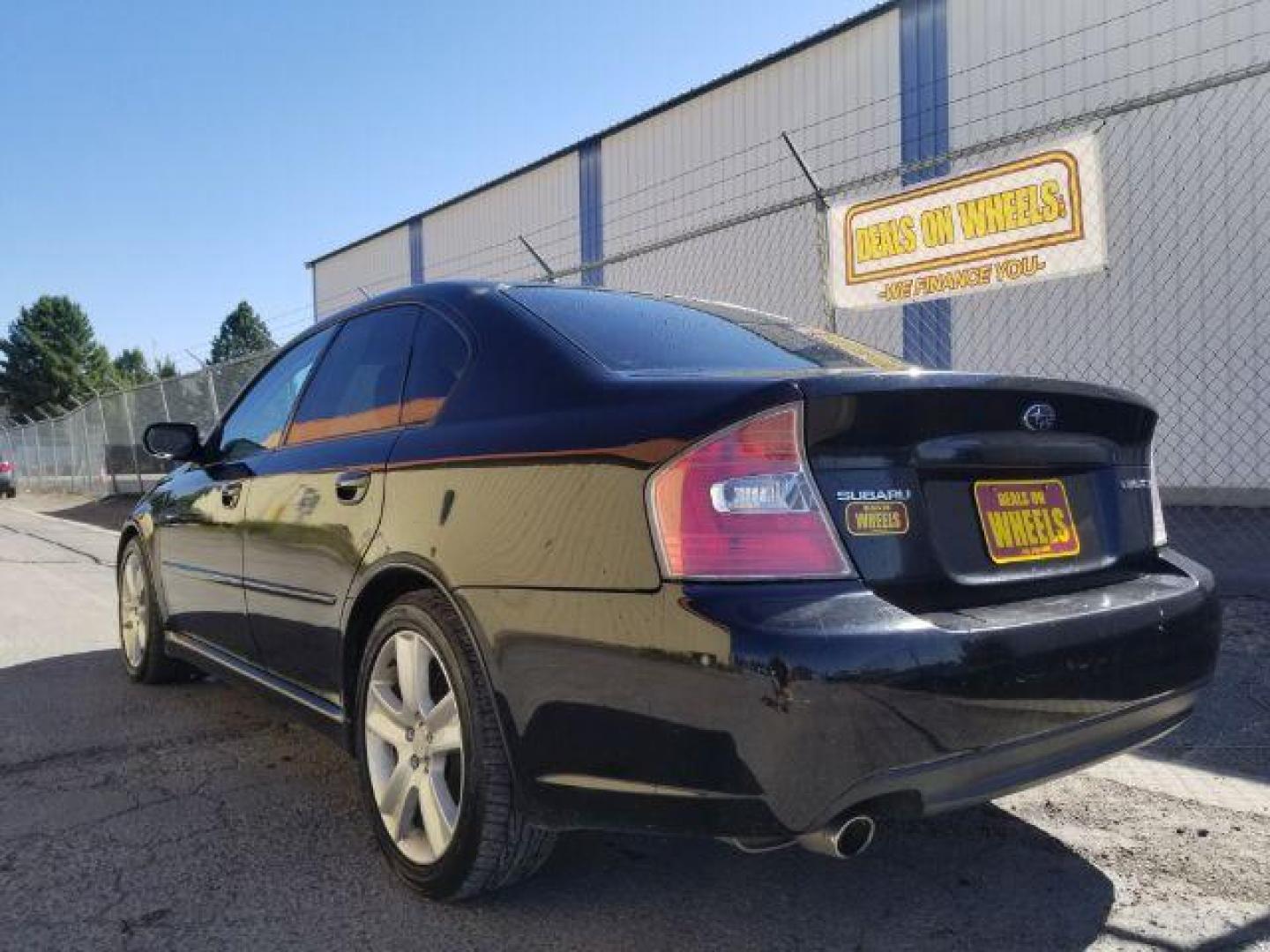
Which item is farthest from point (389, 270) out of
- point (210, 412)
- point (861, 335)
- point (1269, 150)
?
point (1269, 150)

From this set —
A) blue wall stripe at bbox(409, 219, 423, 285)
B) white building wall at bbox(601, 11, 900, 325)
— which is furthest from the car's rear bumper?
blue wall stripe at bbox(409, 219, 423, 285)

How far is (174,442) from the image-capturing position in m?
4.25

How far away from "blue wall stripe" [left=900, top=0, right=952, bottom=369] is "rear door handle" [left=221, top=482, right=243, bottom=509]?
9.47m

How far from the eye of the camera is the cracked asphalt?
91.0 inches

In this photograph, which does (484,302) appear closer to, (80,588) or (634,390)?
(634,390)

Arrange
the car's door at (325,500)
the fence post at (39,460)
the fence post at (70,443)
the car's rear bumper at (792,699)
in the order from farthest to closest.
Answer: the fence post at (39,460), the fence post at (70,443), the car's door at (325,500), the car's rear bumper at (792,699)

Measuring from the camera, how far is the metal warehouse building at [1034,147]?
10.0 meters

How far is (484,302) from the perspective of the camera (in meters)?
2.76

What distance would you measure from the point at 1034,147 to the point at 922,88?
5.32m

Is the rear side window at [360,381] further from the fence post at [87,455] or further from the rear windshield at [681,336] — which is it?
the fence post at [87,455]

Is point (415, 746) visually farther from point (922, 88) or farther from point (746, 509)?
point (922, 88)

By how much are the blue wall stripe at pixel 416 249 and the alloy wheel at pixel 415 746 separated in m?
20.6

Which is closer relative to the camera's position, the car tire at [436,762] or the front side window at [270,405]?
the car tire at [436,762]

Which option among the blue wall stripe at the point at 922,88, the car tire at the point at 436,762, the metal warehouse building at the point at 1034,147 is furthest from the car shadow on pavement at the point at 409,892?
the blue wall stripe at the point at 922,88
